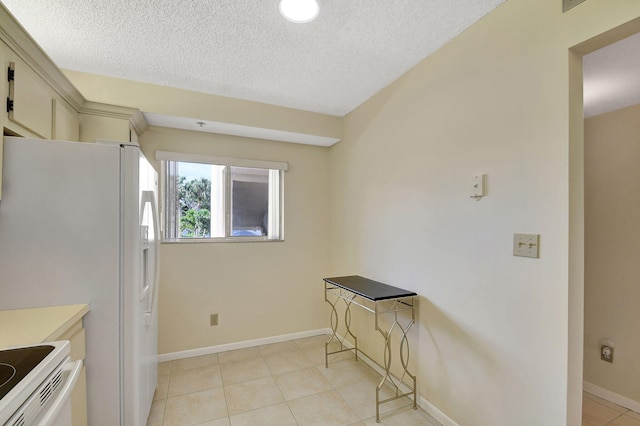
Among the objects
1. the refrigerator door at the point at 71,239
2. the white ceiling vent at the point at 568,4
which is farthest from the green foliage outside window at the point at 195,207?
the white ceiling vent at the point at 568,4

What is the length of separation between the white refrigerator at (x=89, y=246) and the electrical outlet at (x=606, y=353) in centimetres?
328

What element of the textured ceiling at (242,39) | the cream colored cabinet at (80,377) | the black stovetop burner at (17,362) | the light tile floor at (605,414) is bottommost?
the light tile floor at (605,414)

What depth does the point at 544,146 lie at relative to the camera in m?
1.33

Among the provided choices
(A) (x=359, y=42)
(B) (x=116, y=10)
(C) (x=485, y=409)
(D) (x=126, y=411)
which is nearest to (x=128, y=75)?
(B) (x=116, y=10)

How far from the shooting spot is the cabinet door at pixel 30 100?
51.5 inches

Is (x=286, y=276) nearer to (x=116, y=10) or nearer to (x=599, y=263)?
(x=116, y=10)

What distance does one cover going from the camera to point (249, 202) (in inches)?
123

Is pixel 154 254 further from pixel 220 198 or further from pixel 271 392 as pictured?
pixel 271 392

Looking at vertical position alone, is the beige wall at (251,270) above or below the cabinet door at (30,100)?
below

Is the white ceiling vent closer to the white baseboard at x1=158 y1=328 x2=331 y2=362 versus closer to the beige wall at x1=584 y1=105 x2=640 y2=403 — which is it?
the beige wall at x1=584 y1=105 x2=640 y2=403

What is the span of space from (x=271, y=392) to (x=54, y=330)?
1.60 metres

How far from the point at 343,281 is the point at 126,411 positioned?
1.67 meters

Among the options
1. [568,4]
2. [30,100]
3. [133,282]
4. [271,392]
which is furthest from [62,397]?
[568,4]

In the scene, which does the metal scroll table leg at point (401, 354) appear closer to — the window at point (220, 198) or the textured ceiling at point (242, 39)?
the window at point (220, 198)
